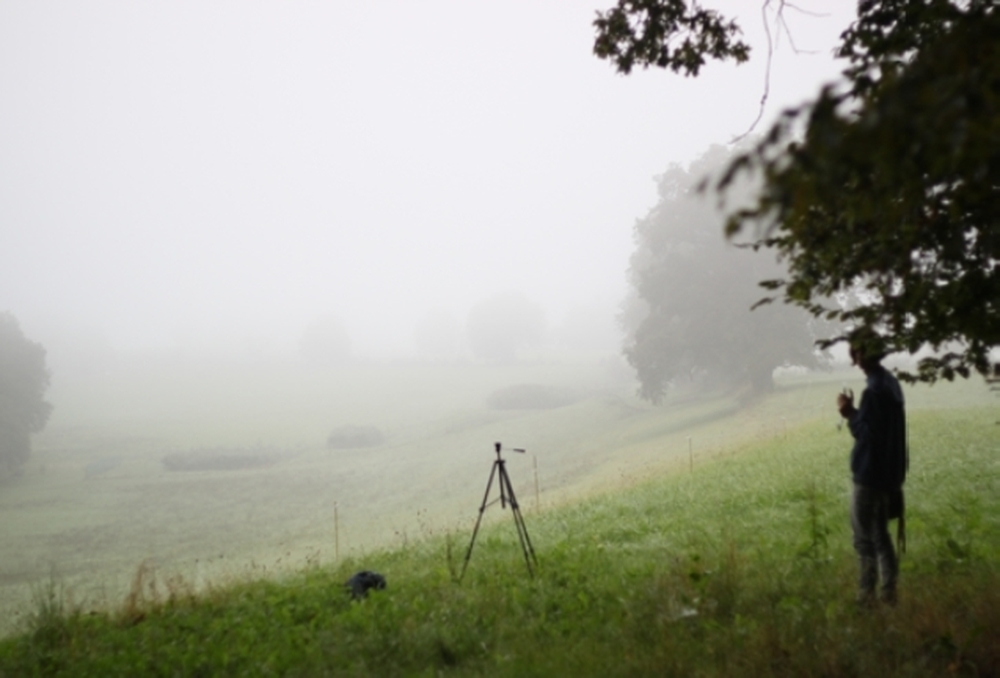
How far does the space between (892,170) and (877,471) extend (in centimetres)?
448

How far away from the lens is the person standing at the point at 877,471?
5508mm

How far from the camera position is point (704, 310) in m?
37.6

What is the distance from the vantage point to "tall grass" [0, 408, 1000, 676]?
15.5 ft

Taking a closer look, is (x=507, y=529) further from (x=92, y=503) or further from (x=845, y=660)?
(x=92, y=503)

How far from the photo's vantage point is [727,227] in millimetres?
1896

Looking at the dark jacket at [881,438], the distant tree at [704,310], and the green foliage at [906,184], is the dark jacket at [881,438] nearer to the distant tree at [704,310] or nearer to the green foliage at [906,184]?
the green foliage at [906,184]

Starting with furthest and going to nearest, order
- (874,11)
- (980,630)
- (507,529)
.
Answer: (507,529) → (874,11) → (980,630)

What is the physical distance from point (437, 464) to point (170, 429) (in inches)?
1261

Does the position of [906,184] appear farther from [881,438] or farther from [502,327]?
[502,327]

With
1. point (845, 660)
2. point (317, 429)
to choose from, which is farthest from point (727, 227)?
point (317, 429)

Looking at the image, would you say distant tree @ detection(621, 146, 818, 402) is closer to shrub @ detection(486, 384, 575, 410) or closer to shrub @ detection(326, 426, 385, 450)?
shrub @ detection(486, 384, 575, 410)

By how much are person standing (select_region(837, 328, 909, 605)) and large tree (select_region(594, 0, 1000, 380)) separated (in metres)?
0.37

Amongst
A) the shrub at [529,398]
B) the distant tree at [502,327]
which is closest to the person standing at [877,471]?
the shrub at [529,398]

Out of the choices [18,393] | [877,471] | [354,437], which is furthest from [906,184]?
[18,393]
